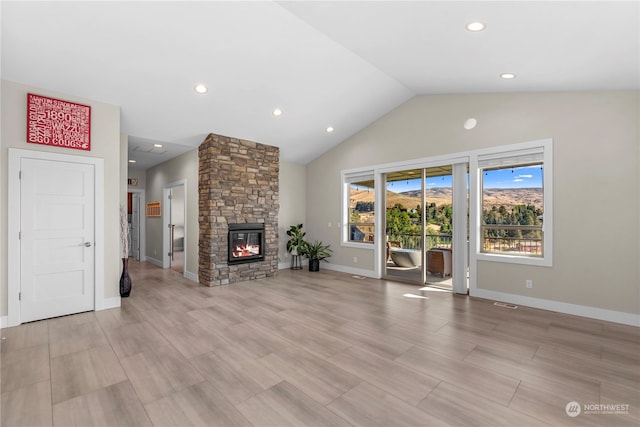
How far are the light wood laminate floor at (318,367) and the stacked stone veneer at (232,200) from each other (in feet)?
4.64

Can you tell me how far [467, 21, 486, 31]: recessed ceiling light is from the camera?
2771 mm

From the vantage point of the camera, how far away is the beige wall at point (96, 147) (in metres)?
3.50

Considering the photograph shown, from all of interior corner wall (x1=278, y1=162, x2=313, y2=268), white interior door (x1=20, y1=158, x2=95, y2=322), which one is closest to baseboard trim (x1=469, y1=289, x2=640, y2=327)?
interior corner wall (x1=278, y1=162, x2=313, y2=268)

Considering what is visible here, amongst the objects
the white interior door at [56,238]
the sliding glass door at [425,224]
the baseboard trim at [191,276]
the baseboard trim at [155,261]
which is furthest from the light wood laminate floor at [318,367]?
the baseboard trim at [155,261]

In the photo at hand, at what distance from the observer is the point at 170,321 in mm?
3756

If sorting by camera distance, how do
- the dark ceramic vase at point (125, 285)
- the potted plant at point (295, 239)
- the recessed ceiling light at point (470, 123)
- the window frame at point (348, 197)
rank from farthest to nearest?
the potted plant at point (295, 239), the window frame at point (348, 197), the recessed ceiling light at point (470, 123), the dark ceramic vase at point (125, 285)

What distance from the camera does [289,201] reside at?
7582 mm

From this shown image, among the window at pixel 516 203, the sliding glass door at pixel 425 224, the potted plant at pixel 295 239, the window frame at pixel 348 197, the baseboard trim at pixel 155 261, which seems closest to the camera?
the window at pixel 516 203

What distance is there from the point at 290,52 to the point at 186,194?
153 inches

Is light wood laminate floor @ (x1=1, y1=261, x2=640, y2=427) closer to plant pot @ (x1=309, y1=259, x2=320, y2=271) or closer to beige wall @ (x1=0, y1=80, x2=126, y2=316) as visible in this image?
beige wall @ (x1=0, y1=80, x2=126, y2=316)

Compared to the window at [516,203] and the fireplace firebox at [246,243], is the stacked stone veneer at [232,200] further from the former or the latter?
the window at [516,203]

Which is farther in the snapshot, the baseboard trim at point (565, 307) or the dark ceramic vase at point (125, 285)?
the dark ceramic vase at point (125, 285)

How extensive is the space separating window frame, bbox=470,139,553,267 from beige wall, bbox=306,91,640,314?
0.25 feet

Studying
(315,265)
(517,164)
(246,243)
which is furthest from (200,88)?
(517,164)
